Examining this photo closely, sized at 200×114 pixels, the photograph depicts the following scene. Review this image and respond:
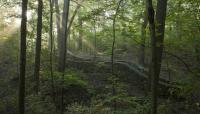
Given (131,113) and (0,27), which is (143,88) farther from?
(0,27)

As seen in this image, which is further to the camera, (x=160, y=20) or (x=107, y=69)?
(x=107, y=69)

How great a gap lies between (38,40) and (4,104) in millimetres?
3845

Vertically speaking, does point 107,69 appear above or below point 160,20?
below

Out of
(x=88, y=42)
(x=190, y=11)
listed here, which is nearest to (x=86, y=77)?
(x=190, y=11)

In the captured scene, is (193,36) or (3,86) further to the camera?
(3,86)

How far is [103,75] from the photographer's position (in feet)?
71.4

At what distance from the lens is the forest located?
460 inches

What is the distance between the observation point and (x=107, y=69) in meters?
23.0

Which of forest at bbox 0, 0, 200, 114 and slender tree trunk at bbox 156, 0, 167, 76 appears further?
slender tree trunk at bbox 156, 0, 167, 76

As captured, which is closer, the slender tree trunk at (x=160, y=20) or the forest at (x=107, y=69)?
the forest at (x=107, y=69)

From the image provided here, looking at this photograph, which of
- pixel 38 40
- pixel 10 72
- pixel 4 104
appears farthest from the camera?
pixel 10 72

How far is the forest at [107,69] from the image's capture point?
11.7m

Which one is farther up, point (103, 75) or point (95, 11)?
point (95, 11)

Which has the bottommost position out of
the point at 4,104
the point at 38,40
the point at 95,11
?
the point at 4,104
